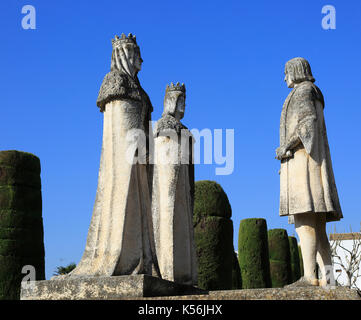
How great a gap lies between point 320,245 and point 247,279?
587 inches

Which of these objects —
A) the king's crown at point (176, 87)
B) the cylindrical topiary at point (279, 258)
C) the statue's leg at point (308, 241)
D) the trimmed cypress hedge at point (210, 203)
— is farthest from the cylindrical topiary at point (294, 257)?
the statue's leg at point (308, 241)

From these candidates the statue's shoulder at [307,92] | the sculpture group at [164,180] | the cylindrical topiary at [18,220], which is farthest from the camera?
the cylindrical topiary at [18,220]

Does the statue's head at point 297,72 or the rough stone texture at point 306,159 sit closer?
the rough stone texture at point 306,159

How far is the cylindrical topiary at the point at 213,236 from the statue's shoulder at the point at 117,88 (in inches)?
371

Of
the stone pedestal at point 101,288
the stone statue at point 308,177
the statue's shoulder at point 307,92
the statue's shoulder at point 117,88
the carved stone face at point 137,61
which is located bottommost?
the stone pedestal at point 101,288

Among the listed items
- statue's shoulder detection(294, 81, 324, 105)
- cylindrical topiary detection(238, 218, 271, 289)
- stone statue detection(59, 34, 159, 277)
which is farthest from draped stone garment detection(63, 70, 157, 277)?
cylindrical topiary detection(238, 218, 271, 289)

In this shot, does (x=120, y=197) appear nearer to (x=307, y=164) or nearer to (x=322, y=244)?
(x=307, y=164)

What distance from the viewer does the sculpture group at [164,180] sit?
6.36 meters

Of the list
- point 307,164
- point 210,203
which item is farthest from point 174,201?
point 210,203

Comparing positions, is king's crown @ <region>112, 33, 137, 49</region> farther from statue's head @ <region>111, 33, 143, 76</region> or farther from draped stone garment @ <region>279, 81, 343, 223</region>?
draped stone garment @ <region>279, 81, 343, 223</region>

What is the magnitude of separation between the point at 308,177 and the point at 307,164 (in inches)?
8.7

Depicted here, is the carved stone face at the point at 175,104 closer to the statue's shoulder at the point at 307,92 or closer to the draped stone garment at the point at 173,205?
the draped stone garment at the point at 173,205

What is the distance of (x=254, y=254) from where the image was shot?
73.9 feet

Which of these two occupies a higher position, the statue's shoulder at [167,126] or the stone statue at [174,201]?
the statue's shoulder at [167,126]
